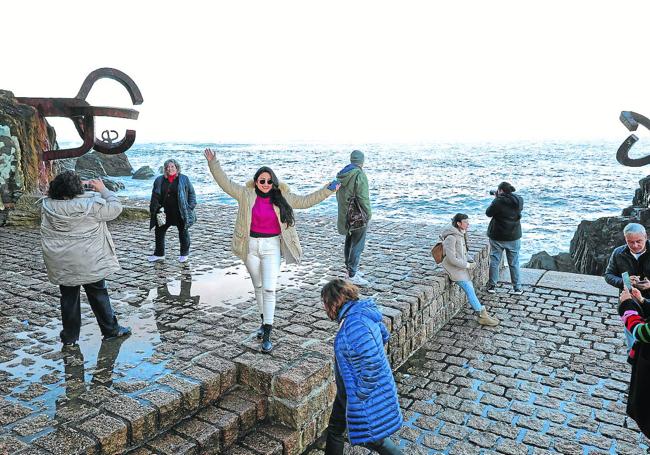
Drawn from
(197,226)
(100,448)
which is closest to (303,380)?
(100,448)

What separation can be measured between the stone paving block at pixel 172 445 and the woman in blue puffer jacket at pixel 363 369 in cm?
122

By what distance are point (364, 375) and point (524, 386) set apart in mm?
3117

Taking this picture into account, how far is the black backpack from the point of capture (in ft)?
22.4

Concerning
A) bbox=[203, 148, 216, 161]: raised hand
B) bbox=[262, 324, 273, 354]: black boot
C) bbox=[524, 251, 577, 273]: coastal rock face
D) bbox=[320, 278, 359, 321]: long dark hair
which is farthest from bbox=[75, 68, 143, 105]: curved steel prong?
bbox=[524, 251, 577, 273]: coastal rock face

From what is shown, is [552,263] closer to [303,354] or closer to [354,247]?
[354,247]

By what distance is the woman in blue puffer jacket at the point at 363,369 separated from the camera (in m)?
3.27

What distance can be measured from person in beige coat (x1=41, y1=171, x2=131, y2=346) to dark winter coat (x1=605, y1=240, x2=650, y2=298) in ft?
16.9

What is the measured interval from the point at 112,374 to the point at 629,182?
51161mm

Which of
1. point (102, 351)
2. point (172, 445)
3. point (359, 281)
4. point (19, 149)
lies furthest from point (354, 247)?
point (19, 149)

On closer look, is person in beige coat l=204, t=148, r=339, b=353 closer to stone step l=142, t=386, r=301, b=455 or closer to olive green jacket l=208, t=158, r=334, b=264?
olive green jacket l=208, t=158, r=334, b=264

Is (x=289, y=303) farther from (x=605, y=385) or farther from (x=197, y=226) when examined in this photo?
(x=197, y=226)

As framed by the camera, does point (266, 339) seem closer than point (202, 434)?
No

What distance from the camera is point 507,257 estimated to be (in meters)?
8.45

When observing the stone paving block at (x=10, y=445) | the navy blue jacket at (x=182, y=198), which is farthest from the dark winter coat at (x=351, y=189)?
the stone paving block at (x=10, y=445)
